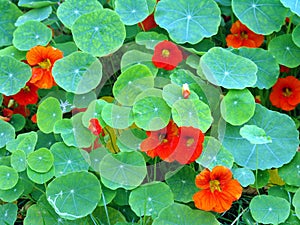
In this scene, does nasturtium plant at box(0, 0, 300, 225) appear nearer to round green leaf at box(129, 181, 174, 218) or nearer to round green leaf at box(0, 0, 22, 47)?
round green leaf at box(129, 181, 174, 218)

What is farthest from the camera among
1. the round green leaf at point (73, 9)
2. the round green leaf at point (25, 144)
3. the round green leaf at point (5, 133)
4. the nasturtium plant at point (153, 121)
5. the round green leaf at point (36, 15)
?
the round green leaf at point (36, 15)

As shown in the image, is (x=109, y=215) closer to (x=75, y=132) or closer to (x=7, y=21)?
(x=75, y=132)

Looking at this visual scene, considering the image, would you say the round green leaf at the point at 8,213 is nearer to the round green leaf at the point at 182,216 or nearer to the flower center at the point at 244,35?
the round green leaf at the point at 182,216

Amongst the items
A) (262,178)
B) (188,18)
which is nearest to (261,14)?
(188,18)

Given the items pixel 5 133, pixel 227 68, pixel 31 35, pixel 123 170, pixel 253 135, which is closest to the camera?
pixel 253 135

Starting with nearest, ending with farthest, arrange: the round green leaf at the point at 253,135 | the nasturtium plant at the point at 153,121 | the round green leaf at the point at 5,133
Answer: the round green leaf at the point at 253,135, the nasturtium plant at the point at 153,121, the round green leaf at the point at 5,133

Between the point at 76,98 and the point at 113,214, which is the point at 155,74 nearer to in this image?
the point at 76,98

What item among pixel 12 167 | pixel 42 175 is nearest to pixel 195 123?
pixel 42 175

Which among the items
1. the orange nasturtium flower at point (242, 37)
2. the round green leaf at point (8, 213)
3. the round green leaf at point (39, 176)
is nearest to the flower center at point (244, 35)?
the orange nasturtium flower at point (242, 37)
